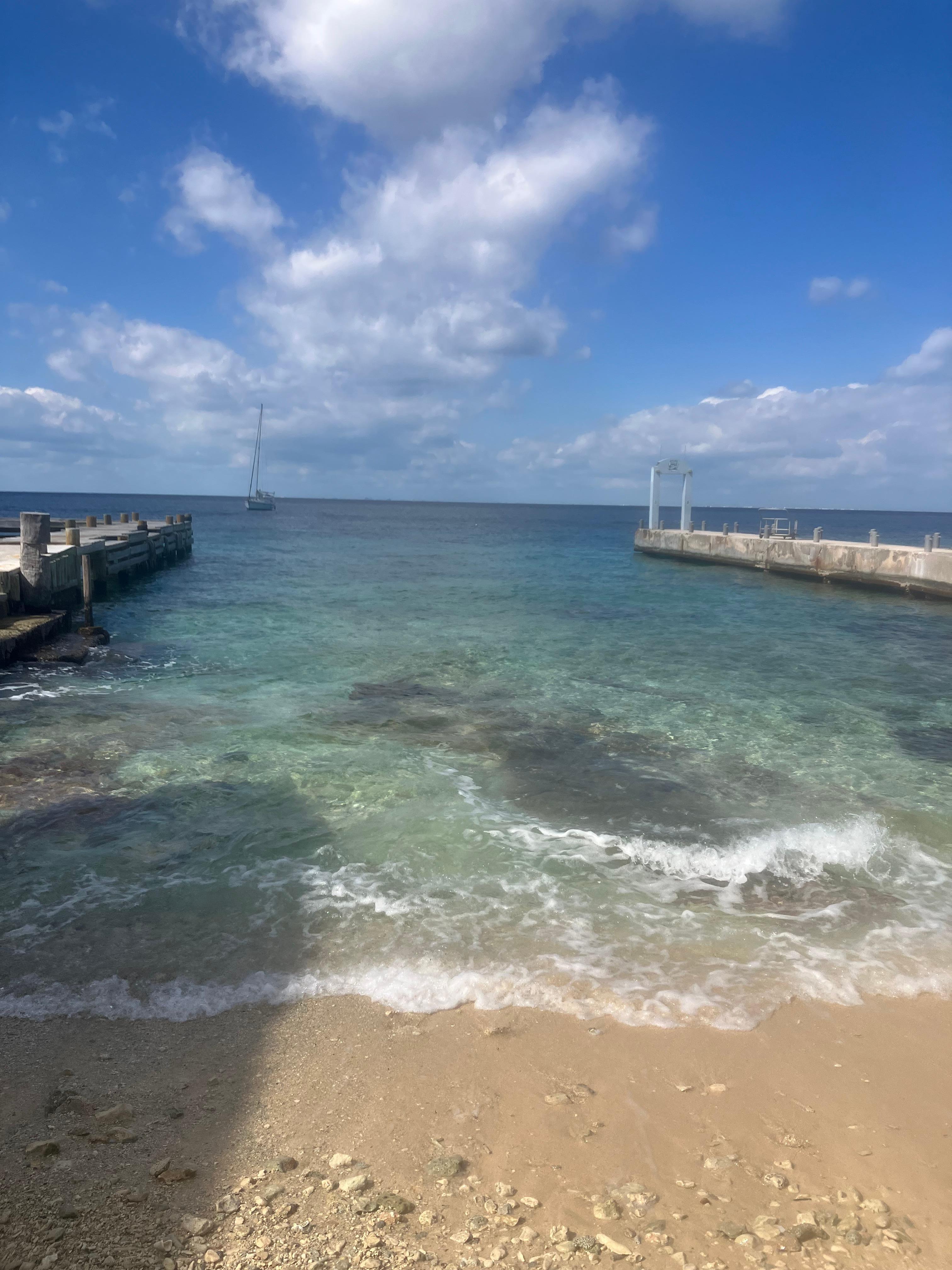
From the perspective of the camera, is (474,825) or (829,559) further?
(829,559)

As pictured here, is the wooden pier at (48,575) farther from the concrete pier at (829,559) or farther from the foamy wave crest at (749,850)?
the concrete pier at (829,559)

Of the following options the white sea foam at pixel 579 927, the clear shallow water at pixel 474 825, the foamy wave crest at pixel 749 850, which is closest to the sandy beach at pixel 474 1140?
the white sea foam at pixel 579 927

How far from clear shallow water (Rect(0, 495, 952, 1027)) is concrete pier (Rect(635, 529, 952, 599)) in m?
12.3

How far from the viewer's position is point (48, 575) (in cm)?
1700

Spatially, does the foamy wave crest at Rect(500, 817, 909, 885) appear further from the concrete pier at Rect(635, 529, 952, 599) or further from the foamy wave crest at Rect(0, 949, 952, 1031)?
the concrete pier at Rect(635, 529, 952, 599)

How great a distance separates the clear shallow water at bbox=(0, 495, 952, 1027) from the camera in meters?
5.51

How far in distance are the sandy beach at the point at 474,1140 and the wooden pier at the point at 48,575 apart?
12510 mm

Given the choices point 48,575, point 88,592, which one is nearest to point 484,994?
point 48,575

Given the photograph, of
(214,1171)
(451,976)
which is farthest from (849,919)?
(214,1171)

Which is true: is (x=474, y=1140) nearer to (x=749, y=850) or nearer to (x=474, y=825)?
(x=474, y=825)

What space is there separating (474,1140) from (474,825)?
14.2 ft

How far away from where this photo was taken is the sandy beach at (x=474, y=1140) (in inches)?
127

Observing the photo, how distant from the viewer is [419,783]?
9.39 m

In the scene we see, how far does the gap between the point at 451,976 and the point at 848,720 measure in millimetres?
10125
